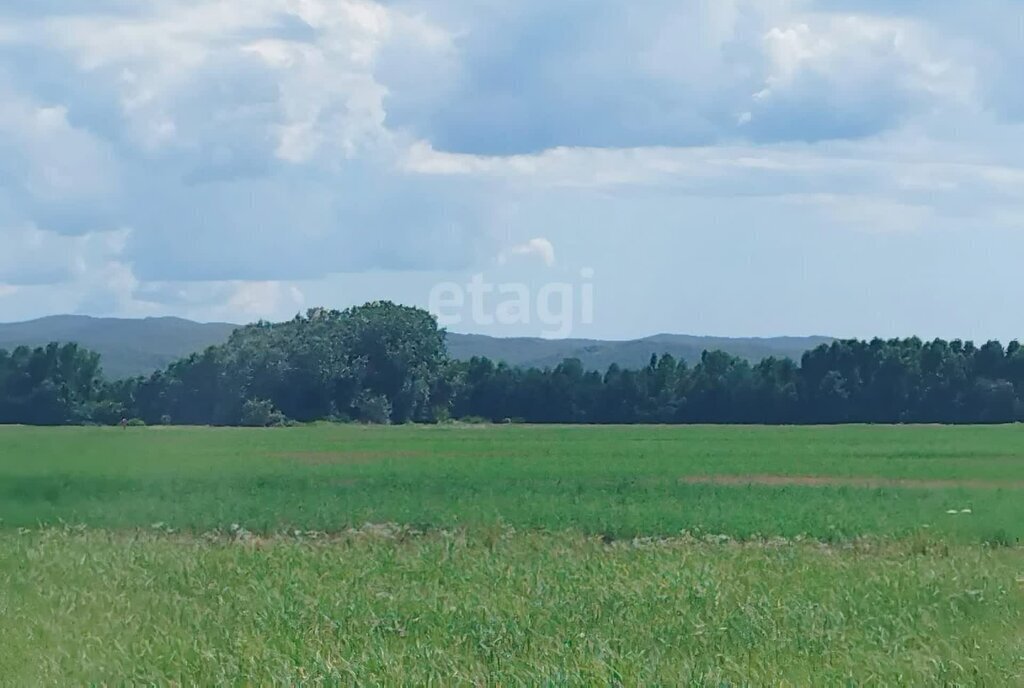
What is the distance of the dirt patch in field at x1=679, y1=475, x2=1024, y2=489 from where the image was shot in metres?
39.9

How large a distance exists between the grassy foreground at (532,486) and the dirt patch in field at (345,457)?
105mm

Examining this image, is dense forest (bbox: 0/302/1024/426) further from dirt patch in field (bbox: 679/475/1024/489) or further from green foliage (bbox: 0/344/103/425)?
dirt patch in field (bbox: 679/475/1024/489)

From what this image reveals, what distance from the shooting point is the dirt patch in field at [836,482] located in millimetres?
39875

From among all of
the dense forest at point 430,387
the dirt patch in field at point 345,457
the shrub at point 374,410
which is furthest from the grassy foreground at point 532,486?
the dense forest at point 430,387

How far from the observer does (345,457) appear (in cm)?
5528

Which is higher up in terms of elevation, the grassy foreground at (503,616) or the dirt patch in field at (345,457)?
the grassy foreground at (503,616)

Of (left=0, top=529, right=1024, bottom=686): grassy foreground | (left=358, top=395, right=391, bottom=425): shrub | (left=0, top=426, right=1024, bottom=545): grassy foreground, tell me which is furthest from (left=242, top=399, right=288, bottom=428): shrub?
(left=0, top=529, right=1024, bottom=686): grassy foreground

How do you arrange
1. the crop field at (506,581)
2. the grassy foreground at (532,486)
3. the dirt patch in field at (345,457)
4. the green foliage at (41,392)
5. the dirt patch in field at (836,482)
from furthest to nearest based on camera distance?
the green foliage at (41,392), the dirt patch in field at (345,457), the dirt patch in field at (836,482), the grassy foreground at (532,486), the crop field at (506,581)

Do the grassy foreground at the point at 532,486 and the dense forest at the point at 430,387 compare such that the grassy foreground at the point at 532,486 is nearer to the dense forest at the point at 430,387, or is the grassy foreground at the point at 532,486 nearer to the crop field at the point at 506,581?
the crop field at the point at 506,581

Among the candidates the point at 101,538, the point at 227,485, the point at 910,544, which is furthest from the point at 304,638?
the point at 227,485

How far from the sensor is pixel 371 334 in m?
116

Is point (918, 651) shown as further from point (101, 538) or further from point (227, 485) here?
point (227, 485)

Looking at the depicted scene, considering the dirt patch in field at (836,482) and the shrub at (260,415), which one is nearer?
the dirt patch in field at (836,482)

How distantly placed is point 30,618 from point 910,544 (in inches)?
608
